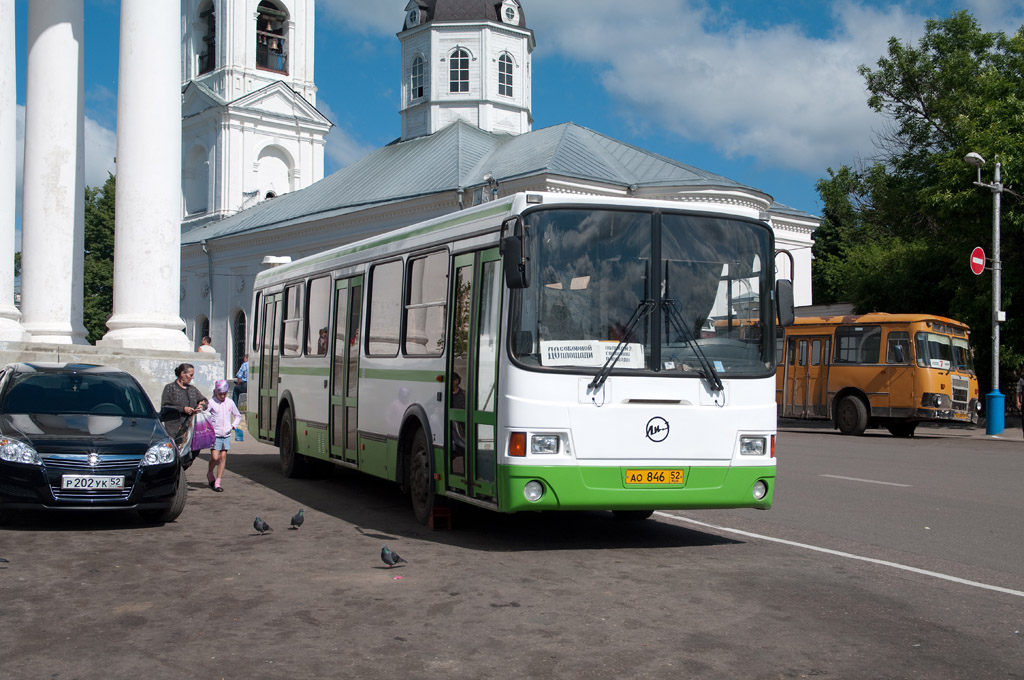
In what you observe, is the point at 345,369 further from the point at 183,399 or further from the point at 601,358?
the point at 601,358

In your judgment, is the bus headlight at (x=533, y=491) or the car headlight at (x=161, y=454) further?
the car headlight at (x=161, y=454)

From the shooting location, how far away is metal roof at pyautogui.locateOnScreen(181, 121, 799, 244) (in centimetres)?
5125

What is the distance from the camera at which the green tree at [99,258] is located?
82.3 meters

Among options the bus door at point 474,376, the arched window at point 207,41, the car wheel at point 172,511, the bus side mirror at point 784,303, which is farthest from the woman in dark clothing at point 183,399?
the arched window at point 207,41

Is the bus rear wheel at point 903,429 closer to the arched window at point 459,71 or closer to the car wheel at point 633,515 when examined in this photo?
the car wheel at point 633,515

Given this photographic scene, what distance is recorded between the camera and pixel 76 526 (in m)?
10.9

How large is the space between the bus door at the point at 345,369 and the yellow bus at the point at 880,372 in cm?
1763

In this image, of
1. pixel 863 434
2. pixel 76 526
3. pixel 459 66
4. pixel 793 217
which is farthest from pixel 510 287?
pixel 459 66

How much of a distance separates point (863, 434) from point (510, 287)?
22093mm

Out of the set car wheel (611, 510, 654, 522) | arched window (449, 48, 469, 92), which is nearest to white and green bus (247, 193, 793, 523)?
car wheel (611, 510, 654, 522)

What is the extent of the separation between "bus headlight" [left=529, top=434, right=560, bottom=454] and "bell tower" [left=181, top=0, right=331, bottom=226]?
58977mm

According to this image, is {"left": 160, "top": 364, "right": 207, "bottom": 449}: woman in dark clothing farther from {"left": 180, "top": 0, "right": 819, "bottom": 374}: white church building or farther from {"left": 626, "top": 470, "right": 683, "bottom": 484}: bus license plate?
{"left": 180, "top": 0, "right": 819, "bottom": 374}: white church building

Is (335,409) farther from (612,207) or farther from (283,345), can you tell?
(612,207)

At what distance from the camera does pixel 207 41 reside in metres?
68.0
